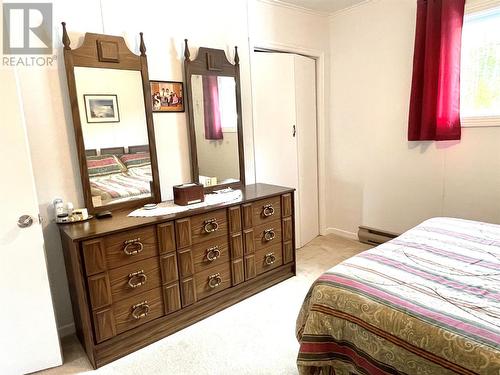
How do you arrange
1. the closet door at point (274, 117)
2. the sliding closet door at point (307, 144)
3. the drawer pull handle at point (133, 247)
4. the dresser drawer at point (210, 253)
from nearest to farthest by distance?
the drawer pull handle at point (133, 247) → the dresser drawer at point (210, 253) → the closet door at point (274, 117) → the sliding closet door at point (307, 144)

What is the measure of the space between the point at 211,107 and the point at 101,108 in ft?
2.90

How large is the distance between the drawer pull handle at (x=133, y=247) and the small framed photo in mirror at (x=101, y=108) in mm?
867

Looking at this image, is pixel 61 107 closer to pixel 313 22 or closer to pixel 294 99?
pixel 294 99

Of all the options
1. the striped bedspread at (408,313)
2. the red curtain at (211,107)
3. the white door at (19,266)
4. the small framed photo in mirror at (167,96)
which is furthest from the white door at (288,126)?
the white door at (19,266)

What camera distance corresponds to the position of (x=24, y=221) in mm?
1771

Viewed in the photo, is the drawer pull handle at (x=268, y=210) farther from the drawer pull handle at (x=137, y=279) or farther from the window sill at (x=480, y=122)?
the window sill at (x=480, y=122)

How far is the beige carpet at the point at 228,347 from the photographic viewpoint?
6.06 ft

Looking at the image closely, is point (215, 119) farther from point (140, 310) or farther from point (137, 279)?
point (140, 310)

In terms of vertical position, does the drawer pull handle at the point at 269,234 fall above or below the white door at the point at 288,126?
below

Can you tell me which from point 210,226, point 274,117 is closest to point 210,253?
point 210,226

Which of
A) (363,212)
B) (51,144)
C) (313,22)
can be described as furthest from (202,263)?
(313,22)

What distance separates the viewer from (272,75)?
Result: 10.3ft

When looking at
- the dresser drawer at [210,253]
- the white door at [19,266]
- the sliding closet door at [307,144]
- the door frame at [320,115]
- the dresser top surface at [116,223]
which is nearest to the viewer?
the white door at [19,266]

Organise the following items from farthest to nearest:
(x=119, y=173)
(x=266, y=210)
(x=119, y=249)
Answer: (x=266, y=210) < (x=119, y=173) < (x=119, y=249)
